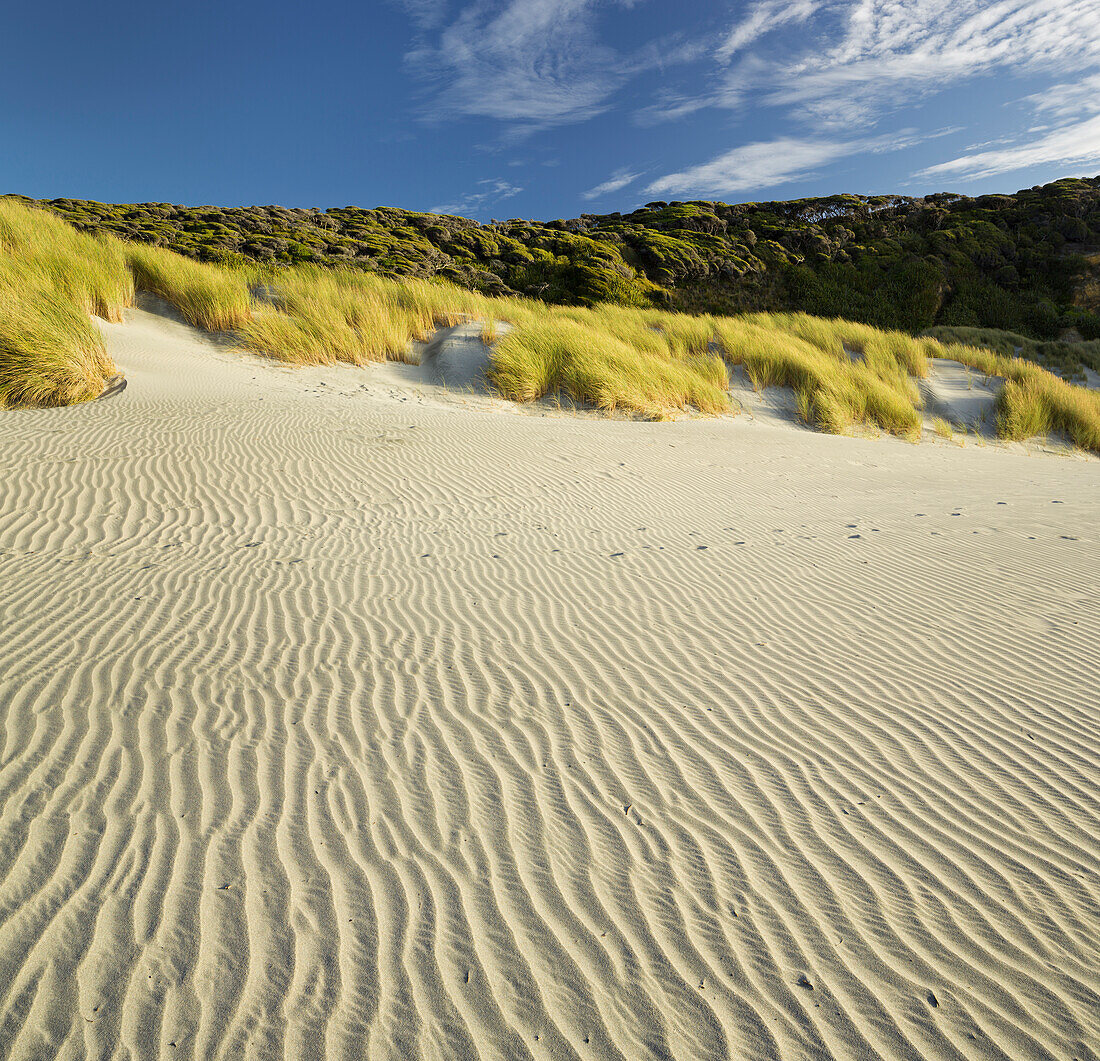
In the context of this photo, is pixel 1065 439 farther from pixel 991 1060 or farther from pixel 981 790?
pixel 991 1060

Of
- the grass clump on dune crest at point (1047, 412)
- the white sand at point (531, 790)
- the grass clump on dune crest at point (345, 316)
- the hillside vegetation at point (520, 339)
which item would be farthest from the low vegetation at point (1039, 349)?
the white sand at point (531, 790)

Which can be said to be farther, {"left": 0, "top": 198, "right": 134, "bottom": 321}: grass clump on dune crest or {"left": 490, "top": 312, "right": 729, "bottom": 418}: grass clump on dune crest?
{"left": 490, "top": 312, "right": 729, "bottom": 418}: grass clump on dune crest

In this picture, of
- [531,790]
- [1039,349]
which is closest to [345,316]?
[531,790]

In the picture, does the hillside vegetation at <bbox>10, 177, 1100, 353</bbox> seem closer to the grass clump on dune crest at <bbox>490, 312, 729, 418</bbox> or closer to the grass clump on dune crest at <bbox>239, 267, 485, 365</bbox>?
the grass clump on dune crest at <bbox>239, 267, 485, 365</bbox>

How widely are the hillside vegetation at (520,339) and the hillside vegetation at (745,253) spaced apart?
24.7ft

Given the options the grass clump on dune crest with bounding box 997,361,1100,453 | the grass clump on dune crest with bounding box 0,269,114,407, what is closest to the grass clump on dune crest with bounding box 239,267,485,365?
the grass clump on dune crest with bounding box 0,269,114,407

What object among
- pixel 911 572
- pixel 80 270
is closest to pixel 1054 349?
pixel 911 572

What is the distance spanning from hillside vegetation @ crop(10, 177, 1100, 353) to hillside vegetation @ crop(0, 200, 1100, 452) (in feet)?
24.7

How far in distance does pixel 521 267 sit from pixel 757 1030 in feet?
81.7

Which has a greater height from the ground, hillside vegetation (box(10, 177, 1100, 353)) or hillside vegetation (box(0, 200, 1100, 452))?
hillside vegetation (box(10, 177, 1100, 353))

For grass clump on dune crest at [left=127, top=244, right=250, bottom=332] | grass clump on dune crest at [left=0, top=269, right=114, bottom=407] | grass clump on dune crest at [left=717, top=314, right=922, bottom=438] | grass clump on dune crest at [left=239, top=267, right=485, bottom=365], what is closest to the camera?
grass clump on dune crest at [left=0, top=269, right=114, bottom=407]

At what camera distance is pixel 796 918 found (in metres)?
1.73

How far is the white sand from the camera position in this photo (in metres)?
1.48

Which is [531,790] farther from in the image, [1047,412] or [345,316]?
[1047,412]
